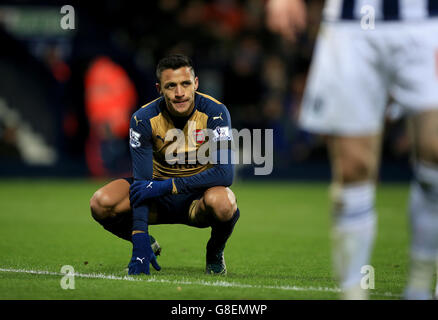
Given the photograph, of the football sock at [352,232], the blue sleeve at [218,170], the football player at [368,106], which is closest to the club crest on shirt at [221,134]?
the blue sleeve at [218,170]

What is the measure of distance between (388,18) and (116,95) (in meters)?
13.3

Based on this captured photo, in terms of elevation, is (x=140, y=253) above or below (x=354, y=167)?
below

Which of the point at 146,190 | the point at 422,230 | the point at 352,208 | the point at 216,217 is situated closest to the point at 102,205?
the point at 146,190

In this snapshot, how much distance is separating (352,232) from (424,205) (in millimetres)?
359

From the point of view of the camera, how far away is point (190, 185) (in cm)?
506

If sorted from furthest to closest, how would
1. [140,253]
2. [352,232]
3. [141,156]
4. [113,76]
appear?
[113,76], [141,156], [140,253], [352,232]

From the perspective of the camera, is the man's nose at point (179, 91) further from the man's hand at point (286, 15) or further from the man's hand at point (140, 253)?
the man's hand at point (286, 15)

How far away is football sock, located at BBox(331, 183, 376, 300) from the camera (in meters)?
3.27

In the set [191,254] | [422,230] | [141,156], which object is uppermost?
[141,156]

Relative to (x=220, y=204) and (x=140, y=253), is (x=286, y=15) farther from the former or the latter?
(x=140, y=253)

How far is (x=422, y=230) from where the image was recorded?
335cm

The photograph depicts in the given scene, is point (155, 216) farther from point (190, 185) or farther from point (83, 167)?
point (83, 167)

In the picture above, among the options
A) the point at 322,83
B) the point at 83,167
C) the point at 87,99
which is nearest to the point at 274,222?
the point at 322,83

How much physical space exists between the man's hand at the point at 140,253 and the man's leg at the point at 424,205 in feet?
6.21
